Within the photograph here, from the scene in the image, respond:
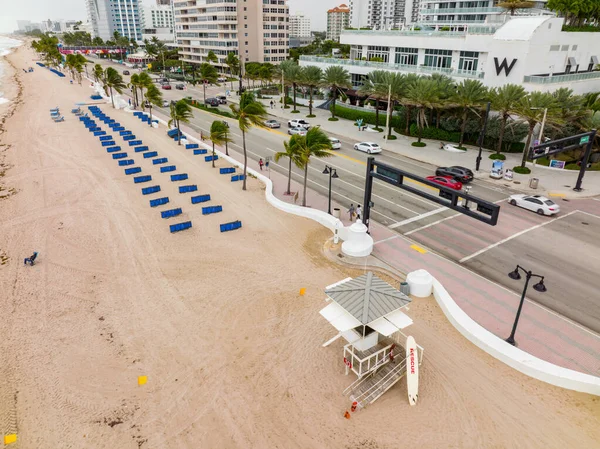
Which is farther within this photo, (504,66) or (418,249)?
(504,66)

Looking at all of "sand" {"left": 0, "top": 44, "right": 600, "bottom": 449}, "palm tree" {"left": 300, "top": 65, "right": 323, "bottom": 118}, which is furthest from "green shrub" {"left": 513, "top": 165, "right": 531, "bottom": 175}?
"palm tree" {"left": 300, "top": 65, "right": 323, "bottom": 118}

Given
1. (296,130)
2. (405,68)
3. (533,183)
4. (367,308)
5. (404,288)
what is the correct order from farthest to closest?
(405,68)
(296,130)
(533,183)
(404,288)
(367,308)

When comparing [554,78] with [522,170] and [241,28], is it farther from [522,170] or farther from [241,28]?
[241,28]

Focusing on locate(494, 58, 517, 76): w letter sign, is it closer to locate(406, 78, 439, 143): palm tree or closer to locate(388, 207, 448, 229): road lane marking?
locate(406, 78, 439, 143): palm tree

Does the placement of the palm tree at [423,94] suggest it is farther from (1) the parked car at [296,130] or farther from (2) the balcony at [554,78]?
(1) the parked car at [296,130]

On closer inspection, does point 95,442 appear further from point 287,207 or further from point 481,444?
point 287,207

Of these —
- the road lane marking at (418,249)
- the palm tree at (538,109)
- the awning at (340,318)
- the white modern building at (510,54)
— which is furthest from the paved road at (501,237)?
the white modern building at (510,54)

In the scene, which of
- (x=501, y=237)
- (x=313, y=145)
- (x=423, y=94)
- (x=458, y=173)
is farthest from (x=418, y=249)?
(x=423, y=94)
